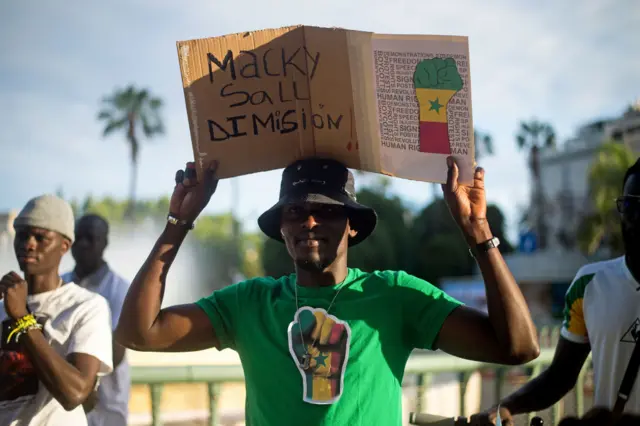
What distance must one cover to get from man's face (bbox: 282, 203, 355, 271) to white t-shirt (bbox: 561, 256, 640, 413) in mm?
1131

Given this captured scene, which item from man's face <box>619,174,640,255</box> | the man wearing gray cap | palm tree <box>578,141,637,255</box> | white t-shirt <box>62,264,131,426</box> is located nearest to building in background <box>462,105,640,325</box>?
palm tree <box>578,141,637,255</box>

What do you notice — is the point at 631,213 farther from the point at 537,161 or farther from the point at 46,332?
the point at 537,161

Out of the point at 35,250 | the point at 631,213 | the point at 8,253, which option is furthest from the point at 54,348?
the point at 8,253

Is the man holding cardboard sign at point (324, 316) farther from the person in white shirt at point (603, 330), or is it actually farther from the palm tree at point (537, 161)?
the palm tree at point (537, 161)

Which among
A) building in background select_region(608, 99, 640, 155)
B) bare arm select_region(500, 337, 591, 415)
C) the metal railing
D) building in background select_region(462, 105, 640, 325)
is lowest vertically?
building in background select_region(462, 105, 640, 325)

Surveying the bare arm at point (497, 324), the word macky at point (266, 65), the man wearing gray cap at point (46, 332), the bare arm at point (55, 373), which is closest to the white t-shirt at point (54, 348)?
the man wearing gray cap at point (46, 332)

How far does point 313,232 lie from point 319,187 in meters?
0.16

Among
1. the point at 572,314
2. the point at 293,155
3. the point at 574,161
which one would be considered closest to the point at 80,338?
the point at 293,155

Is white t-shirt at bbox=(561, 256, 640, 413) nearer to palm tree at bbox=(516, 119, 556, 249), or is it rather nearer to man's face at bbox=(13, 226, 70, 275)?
man's face at bbox=(13, 226, 70, 275)

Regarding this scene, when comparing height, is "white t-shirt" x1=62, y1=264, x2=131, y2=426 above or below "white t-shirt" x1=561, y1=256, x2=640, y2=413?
below

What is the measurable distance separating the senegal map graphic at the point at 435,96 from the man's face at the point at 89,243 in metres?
3.15

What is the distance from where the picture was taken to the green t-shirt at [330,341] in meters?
2.07

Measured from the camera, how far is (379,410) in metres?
2.10

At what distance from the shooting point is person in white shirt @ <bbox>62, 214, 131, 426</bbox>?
3869 millimetres
